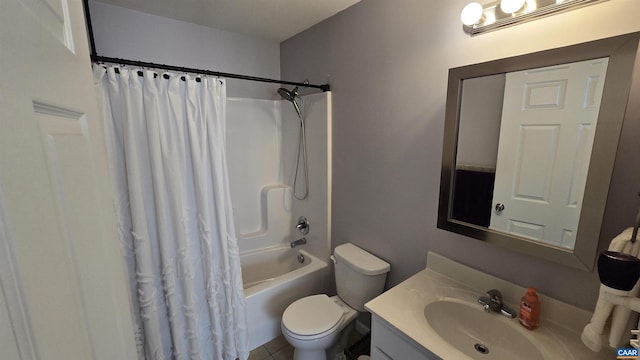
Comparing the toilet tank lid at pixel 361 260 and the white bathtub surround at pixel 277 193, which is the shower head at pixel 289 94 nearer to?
the white bathtub surround at pixel 277 193

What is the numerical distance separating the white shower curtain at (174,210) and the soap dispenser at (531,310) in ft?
4.97

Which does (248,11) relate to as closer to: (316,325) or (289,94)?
(289,94)

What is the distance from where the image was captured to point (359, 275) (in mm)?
1708

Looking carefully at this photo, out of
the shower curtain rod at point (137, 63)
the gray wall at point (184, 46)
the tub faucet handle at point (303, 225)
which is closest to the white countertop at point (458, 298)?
the tub faucet handle at point (303, 225)

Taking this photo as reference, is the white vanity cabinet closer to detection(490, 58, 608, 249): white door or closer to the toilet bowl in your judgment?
the toilet bowl

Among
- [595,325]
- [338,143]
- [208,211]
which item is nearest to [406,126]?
[338,143]

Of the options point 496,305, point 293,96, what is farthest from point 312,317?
point 293,96

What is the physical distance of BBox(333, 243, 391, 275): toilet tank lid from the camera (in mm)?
1660

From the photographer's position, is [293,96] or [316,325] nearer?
[316,325]

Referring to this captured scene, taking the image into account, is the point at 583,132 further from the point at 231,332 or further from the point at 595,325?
the point at 231,332

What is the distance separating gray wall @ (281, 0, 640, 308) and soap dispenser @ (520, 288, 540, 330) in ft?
0.38

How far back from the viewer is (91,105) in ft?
2.12

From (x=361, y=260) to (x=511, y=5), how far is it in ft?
5.05

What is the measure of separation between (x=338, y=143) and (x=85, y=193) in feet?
5.39
